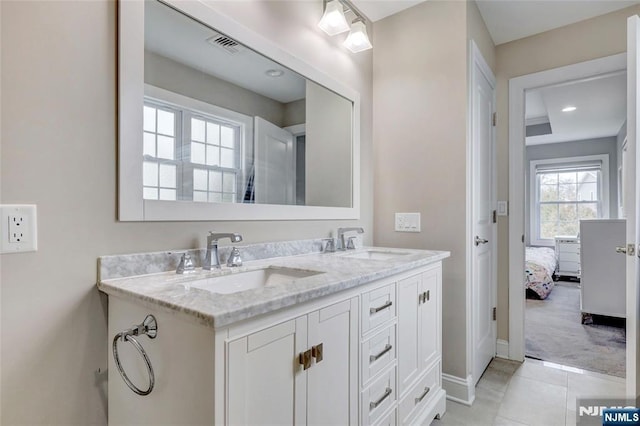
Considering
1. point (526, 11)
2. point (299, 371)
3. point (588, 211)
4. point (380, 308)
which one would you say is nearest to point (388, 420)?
point (380, 308)

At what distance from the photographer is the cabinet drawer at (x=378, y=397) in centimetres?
122

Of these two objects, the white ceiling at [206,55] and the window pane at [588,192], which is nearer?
the white ceiling at [206,55]

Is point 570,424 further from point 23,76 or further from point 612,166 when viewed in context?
point 612,166

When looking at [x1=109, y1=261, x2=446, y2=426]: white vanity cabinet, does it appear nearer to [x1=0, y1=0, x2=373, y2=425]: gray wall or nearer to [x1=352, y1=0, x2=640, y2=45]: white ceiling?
[x1=0, y1=0, x2=373, y2=425]: gray wall

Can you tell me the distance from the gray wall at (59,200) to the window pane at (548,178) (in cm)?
713

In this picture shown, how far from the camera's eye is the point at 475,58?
7.07ft

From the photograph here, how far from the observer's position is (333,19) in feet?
6.03

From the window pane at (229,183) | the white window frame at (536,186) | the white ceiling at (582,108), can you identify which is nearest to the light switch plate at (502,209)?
the white ceiling at (582,108)

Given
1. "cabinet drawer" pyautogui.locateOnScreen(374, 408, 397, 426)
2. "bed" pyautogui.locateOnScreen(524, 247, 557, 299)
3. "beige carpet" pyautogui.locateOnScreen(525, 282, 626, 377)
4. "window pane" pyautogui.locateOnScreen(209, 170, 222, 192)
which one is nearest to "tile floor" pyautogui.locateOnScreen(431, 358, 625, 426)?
"beige carpet" pyautogui.locateOnScreen(525, 282, 626, 377)

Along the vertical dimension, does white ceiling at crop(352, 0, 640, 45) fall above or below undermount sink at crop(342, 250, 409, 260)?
above

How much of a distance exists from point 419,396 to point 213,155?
4.79 ft

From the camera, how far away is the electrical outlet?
2.79 ft

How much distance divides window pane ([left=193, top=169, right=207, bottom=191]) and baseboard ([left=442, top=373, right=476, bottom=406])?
1807mm

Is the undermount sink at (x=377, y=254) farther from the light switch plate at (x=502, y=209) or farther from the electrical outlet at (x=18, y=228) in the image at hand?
the electrical outlet at (x=18, y=228)
